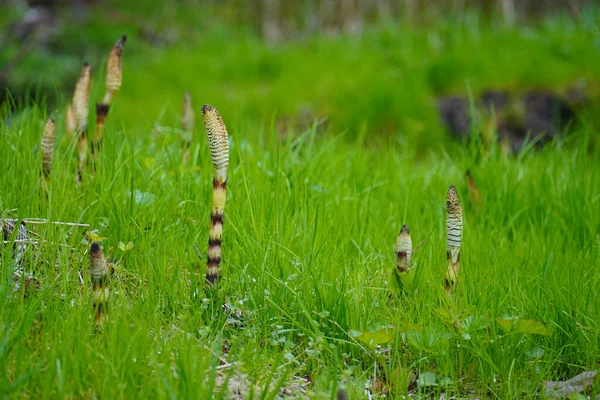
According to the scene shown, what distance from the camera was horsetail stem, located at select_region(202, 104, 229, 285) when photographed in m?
2.01

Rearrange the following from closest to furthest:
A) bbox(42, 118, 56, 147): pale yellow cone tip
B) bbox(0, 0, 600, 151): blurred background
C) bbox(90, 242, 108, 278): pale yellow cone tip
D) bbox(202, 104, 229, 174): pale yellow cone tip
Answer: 1. bbox(90, 242, 108, 278): pale yellow cone tip
2. bbox(202, 104, 229, 174): pale yellow cone tip
3. bbox(42, 118, 56, 147): pale yellow cone tip
4. bbox(0, 0, 600, 151): blurred background

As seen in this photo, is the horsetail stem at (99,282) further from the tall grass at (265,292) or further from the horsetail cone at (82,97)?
the horsetail cone at (82,97)

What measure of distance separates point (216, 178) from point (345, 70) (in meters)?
4.65

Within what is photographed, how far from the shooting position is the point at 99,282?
1.88 meters

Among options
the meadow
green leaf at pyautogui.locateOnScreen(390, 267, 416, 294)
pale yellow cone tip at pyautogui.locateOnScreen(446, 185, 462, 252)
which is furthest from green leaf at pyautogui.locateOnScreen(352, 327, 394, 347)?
pale yellow cone tip at pyautogui.locateOnScreen(446, 185, 462, 252)

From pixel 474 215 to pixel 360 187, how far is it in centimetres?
61

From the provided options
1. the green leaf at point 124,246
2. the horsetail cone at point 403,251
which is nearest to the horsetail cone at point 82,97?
the green leaf at point 124,246

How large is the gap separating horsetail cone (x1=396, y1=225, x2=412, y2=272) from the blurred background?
246 cm

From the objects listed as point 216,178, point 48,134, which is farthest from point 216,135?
point 48,134

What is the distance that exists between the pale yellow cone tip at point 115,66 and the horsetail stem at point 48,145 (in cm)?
31

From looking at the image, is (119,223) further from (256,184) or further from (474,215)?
(474,215)

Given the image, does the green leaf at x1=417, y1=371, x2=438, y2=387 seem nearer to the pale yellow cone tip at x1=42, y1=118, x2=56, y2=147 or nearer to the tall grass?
the tall grass

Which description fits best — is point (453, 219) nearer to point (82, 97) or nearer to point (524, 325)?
point (524, 325)

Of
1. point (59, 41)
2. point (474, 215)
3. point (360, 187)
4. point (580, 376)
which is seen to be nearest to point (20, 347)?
point (580, 376)
